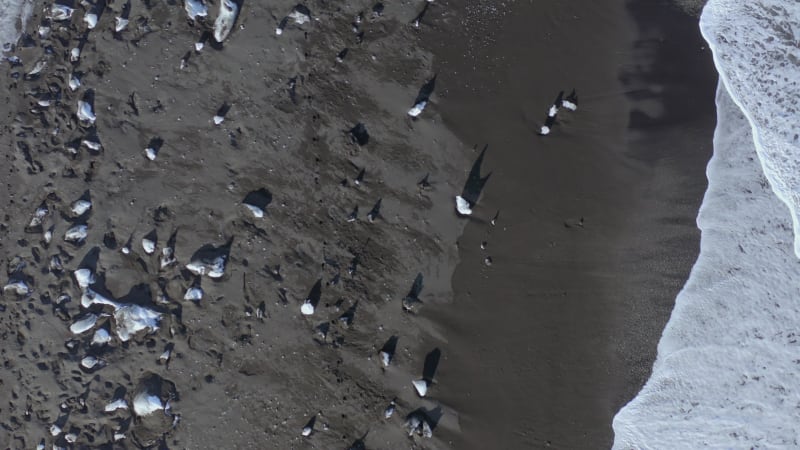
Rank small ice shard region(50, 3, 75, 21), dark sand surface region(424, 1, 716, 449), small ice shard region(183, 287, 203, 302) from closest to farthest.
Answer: dark sand surface region(424, 1, 716, 449)
small ice shard region(183, 287, 203, 302)
small ice shard region(50, 3, 75, 21)

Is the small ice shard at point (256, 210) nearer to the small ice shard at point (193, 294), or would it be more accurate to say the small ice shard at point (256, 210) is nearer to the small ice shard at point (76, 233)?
the small ice shard at point (193, 294)

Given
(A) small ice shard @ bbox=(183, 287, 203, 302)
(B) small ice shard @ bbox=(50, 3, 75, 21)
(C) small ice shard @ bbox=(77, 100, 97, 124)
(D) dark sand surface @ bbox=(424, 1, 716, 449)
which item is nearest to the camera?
(D) dark sand surface @ bbox=(424, 1, 716, 449)

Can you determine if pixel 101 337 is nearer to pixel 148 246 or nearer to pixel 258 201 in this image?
pixel 148 246

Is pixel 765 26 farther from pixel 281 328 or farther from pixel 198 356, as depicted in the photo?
pixel 198 356

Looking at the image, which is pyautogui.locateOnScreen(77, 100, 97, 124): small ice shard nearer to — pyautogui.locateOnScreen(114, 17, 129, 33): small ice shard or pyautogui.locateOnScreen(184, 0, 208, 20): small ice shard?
pyautogui.locateOnScreen(114, 17, 129, 33): small ice shard

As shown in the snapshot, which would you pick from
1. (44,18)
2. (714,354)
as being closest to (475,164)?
(714,354)

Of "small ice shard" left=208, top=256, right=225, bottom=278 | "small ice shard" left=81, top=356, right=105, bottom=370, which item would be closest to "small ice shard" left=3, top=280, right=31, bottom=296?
"small ice shard" left=81, top=356, right=105, bottom=370
